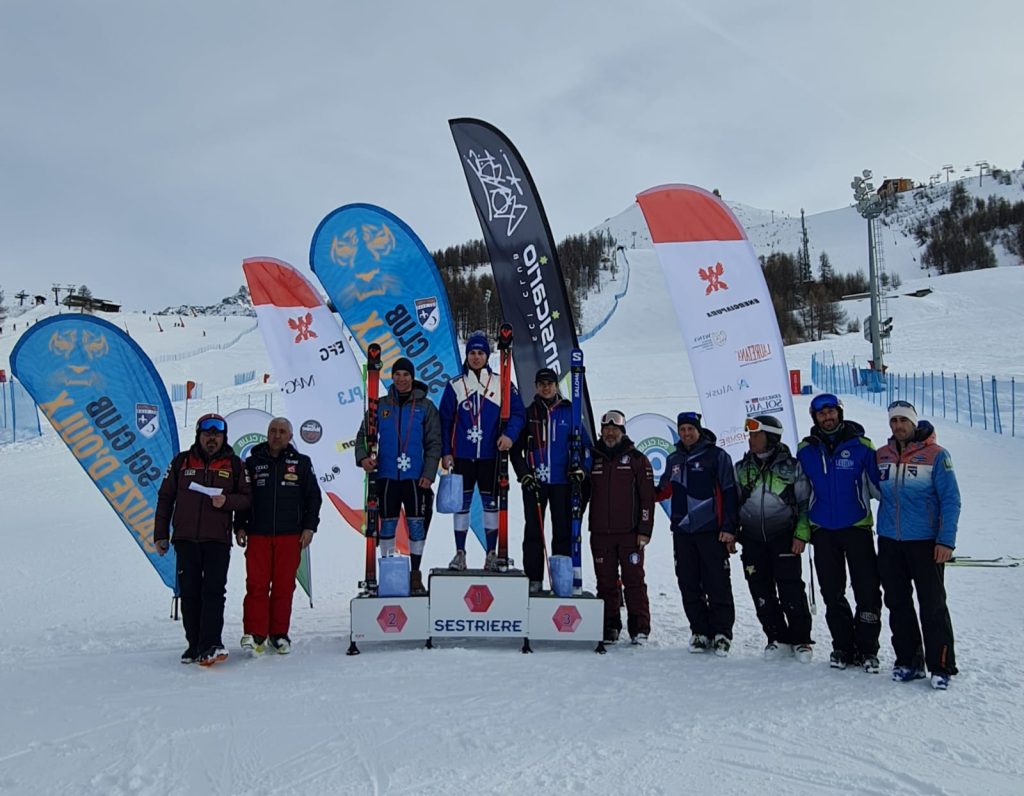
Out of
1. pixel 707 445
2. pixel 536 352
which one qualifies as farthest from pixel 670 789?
pixel 536 352

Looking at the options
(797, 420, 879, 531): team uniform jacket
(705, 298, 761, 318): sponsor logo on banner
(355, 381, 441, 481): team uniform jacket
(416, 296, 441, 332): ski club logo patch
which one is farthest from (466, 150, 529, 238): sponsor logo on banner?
(797, 420, 879, 531): team uniform jacket

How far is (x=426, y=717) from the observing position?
11.2 feet

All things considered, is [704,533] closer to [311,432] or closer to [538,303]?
[538,303]

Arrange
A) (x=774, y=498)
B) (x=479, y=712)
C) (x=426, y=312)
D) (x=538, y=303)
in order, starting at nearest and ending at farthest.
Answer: (x=479, y=712), (x=774, y=498), (x=538, y=303), (x=426, y=312)

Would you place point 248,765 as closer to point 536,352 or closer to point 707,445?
point 707,445

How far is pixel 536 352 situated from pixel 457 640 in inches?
101

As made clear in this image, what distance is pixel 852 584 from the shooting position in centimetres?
420

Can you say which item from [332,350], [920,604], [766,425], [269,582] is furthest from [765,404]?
[332,350]

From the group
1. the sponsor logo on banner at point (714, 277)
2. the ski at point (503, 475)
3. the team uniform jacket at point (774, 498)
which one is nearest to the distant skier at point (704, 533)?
the team uniform jacket at point (774, 498)

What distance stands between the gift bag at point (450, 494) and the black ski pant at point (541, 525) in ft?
1.61

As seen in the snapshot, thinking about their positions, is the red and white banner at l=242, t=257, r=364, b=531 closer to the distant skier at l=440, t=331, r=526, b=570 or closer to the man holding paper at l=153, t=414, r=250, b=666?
the distant skier at l=440, t=331, r=526, b=570

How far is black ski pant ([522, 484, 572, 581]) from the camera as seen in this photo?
4980mm

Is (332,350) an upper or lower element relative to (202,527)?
upper

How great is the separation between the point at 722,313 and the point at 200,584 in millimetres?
4481
